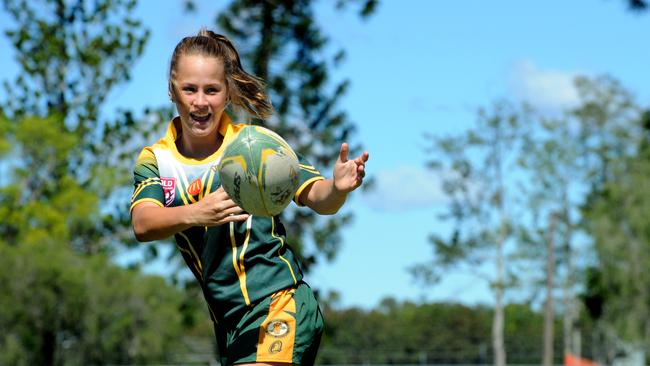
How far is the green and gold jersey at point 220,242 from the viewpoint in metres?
5.36

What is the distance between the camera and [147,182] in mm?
5445

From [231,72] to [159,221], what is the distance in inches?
36.1

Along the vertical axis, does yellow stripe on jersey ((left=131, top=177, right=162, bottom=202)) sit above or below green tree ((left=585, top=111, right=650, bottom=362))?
below

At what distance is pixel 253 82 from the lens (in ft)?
18.5

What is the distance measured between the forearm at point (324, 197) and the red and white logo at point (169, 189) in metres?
0.66

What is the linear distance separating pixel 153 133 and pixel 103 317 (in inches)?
718

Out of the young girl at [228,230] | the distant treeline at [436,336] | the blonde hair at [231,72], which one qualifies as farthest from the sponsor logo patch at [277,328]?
the distant treeline at [436,336]

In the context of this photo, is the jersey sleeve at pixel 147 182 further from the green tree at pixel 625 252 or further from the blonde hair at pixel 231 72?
the green tree at pixel 625 252

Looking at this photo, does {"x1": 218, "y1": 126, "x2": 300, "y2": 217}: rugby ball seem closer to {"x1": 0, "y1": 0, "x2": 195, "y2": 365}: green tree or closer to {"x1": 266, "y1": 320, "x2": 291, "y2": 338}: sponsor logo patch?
{"x1": 266, "y1": 320, "x2": 291, "y2": 338}: sponsor logo patch

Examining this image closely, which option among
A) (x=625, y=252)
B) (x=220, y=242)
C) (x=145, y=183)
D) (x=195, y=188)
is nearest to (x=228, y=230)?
(x=220, y=242)

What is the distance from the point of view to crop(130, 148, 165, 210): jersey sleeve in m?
5.37

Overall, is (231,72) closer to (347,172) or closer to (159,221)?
(347,172)

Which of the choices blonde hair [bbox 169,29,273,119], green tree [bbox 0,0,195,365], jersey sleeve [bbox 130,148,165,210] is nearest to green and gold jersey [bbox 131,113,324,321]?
jersey sleeve [bbox 130,148,165,210]

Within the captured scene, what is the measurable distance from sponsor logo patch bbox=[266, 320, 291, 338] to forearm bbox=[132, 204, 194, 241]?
0.68 meters
